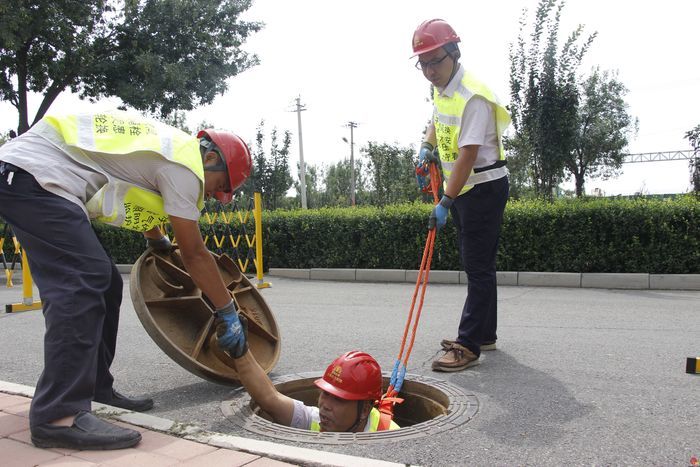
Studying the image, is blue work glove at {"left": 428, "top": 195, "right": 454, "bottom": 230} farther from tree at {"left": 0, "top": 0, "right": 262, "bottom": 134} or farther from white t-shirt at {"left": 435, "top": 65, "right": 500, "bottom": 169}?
tree at {"left": 0, "top": 0, "right": 262, "bottom": 134}

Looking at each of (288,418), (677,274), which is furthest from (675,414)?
(677,274)

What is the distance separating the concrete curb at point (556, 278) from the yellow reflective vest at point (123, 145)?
6.88 m

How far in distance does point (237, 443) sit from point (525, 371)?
6.65ft

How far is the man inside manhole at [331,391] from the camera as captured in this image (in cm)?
305

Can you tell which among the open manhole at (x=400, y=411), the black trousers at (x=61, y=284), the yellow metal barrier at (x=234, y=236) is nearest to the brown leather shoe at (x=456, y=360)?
the open manhole at (x=400, y=411)

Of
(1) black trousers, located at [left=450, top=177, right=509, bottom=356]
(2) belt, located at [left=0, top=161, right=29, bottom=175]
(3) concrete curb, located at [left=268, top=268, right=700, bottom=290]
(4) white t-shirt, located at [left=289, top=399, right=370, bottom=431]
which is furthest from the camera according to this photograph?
(3) concrete curb, located at [left=268, top=268, right=700, bottom=290]

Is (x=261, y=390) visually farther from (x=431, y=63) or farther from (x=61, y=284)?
(x=431, y=63)

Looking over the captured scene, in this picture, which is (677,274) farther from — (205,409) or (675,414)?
(205,409)

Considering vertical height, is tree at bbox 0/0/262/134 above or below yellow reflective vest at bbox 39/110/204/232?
above

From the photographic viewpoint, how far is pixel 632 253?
8539 mm

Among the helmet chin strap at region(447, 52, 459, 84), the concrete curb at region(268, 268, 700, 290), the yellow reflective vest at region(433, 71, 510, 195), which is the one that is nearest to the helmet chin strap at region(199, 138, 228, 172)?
the yellow reflective vest at region(433, 71, 510, 195)

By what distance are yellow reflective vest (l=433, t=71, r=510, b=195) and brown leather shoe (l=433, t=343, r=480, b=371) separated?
1.03m

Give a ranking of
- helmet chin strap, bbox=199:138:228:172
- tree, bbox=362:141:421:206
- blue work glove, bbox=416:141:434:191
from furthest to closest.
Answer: tree, bbox=362:141:421:206 < blue work glove, bbox=416:141:434:191 < helmet chin strap, bbox=199:138:228:172

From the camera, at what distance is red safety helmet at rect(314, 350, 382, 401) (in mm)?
3072
